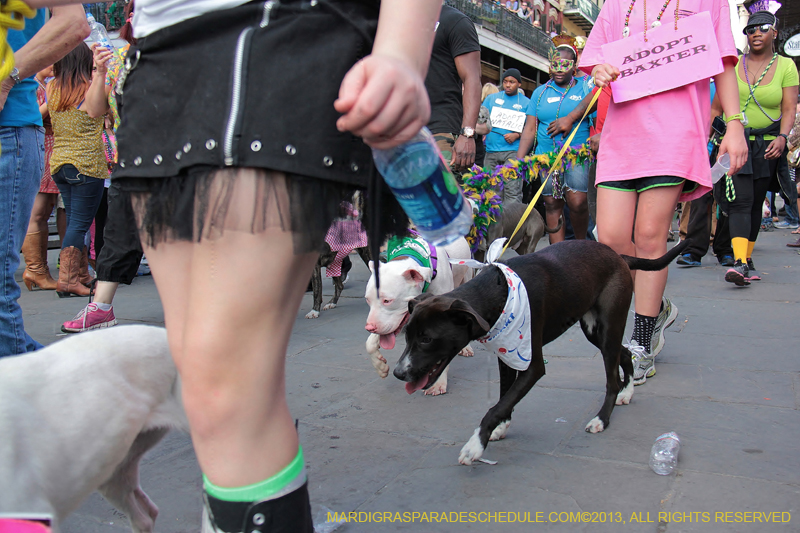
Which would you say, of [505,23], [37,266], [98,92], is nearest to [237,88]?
[98,92]

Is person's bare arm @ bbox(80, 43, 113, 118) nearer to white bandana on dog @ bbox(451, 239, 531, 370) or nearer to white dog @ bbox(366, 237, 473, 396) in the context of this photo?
white dog @ bbox(366, 237, 473, 396)

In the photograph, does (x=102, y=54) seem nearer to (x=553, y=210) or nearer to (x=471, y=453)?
(x=471, y=453)

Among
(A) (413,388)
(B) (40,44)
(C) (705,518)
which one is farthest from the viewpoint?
(A) (413,388)

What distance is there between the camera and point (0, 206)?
2475mm

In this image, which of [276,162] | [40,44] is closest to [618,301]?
[276,162]

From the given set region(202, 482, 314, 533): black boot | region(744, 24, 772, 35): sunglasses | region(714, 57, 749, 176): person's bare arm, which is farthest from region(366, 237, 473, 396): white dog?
region(744, 24, 772, 35): sunglasses

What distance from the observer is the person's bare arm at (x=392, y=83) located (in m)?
0.94

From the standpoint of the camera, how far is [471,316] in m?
2.54

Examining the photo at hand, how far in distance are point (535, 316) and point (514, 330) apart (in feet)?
0.58

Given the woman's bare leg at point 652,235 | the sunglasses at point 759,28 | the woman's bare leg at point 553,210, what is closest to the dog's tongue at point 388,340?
the woman's bare leg at point 652,235

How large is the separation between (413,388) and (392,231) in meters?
1.48

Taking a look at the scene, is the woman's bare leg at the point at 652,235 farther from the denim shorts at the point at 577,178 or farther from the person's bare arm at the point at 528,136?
the person's bare arm at the point at 528,136

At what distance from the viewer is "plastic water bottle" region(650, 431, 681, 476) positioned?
2373 millimetres

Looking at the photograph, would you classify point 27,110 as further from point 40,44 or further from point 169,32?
point 169,32
